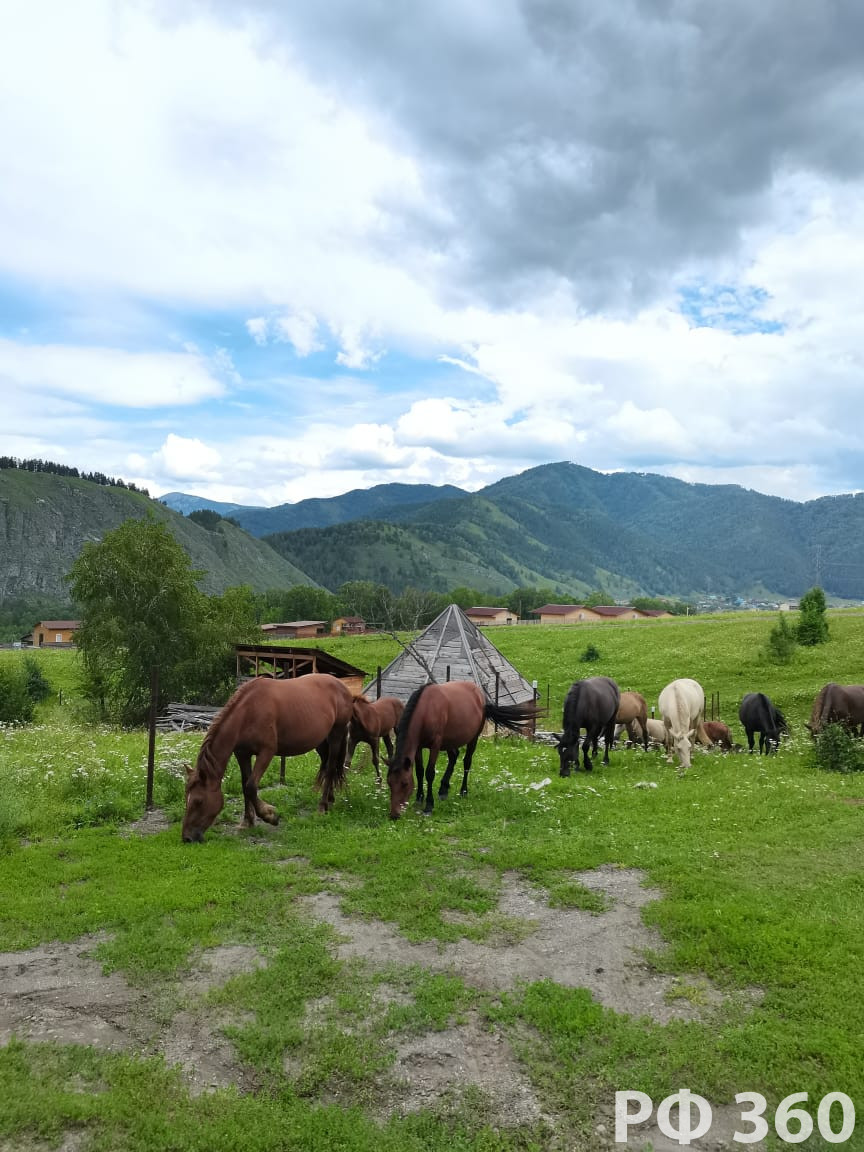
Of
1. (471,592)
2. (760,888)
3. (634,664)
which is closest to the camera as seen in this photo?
(760,888)

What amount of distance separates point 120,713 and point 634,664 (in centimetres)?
3671

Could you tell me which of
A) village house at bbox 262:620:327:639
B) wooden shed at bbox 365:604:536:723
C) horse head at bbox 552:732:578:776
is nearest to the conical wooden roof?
wooden shed at bbox 365:604:536:723

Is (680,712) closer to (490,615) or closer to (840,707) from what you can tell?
(840,707)

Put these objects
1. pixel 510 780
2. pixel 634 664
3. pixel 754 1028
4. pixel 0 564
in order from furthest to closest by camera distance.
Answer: pixel 0 564
pixel 634 664
pixel 510 780
pixel 754 1028

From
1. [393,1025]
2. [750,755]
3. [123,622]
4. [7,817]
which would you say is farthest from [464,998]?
[123,622]

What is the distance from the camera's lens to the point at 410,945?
25.7ft

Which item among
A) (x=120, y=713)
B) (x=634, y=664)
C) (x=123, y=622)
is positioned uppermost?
(x=123, y=622)

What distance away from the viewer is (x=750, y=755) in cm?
1950

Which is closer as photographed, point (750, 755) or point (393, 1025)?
point (393, 1025)

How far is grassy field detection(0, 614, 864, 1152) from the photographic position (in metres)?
5.25

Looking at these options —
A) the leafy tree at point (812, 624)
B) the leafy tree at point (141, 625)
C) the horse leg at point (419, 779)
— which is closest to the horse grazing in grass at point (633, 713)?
the horse leg at point (419, 779)

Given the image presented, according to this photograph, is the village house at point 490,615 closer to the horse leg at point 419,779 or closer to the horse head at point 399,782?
the horse leg at point 419,779

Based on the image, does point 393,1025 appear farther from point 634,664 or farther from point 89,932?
point 634,664

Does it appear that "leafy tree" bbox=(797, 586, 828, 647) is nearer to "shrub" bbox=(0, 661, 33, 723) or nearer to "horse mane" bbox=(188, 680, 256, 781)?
"horse mane" bbox=(188, 680, 256, 781)
